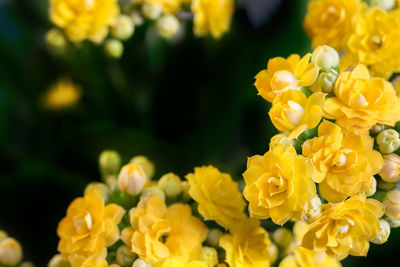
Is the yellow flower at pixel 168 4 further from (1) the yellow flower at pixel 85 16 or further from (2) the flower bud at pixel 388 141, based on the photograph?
(2) the flower bud at pixel 388 141

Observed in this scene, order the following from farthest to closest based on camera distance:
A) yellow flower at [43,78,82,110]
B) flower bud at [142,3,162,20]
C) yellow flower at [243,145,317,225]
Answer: yellow flower at [43,78,82,110] → flower bud at [142,3,162,20] → yellow flower at [243,145,317,225]

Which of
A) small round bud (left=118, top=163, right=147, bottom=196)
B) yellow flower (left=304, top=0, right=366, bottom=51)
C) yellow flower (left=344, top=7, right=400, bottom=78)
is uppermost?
yellow flower (left=304, top=0, right=366, bottom=51)

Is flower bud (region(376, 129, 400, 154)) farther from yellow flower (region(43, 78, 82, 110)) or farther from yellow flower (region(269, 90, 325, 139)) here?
yellow flower (region(43, 78, 82, 110))

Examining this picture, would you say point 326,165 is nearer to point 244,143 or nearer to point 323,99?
point 323,99

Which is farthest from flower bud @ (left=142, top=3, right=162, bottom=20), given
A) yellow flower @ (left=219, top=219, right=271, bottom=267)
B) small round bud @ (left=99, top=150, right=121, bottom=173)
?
yellow flower @ (left=219, top=219, right=271, bottom=267)

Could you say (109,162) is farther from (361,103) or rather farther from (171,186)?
(361,103)

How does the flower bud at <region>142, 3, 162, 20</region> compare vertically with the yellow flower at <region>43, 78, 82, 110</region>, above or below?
below
